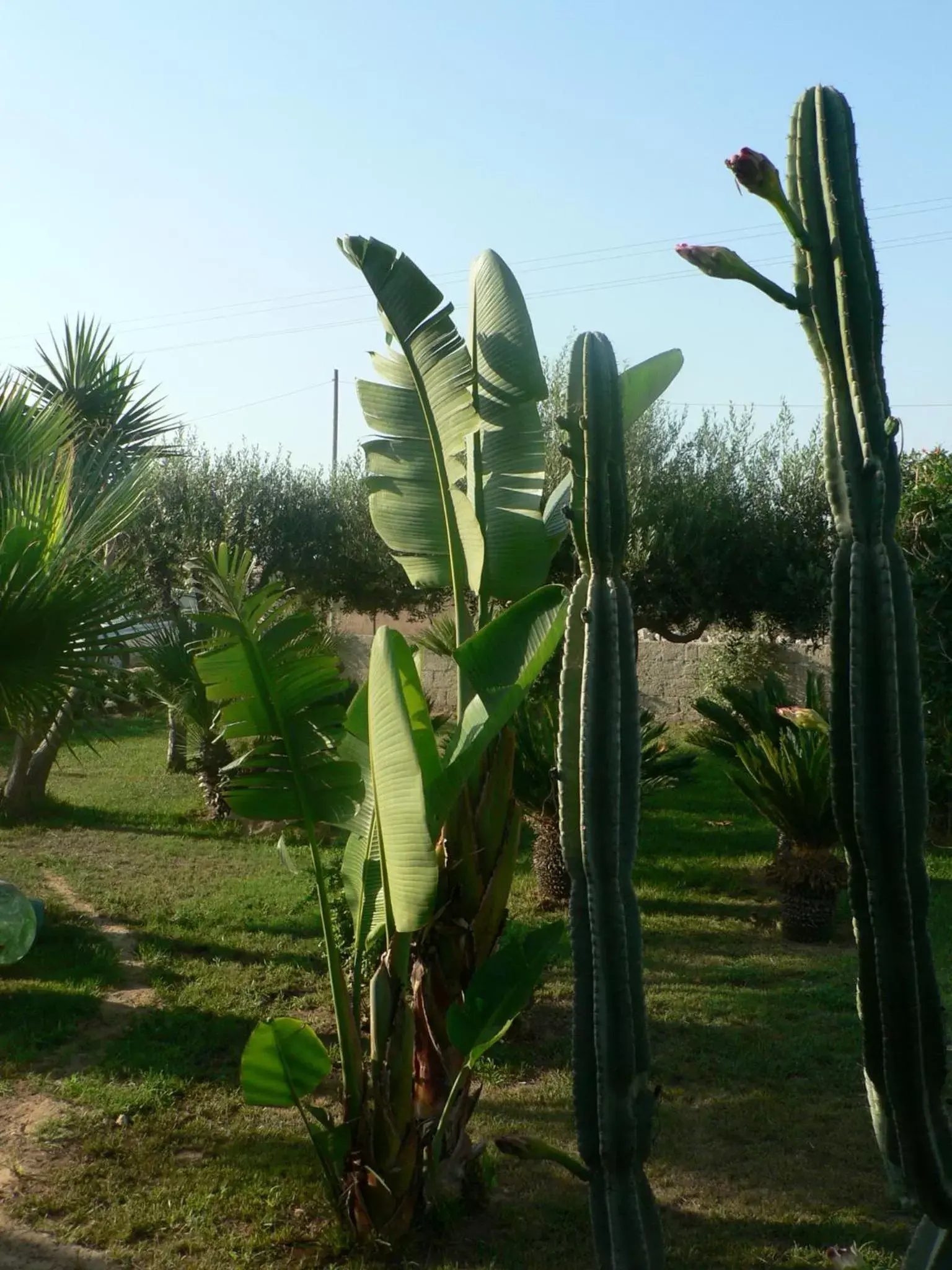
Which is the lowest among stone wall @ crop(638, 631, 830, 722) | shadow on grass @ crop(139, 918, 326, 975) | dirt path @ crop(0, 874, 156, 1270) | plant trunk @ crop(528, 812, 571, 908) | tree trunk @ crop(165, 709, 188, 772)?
dirt path @ crop(0, 874, 156, 1270)

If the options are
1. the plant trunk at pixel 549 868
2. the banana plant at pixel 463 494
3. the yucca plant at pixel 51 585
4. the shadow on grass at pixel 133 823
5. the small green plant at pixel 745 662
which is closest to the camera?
the banana plant at pixel 463 494

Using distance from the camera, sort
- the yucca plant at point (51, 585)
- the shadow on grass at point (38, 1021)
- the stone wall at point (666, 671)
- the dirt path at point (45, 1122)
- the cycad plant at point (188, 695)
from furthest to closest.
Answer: the stone wall at point (666, 671), the cycad plant at point (188, 695), the shadow on grass at point (38, 1021), the yucca plant at point (51, 585), the dirt path at point (45, 1122)

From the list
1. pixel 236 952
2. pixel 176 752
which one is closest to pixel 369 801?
pixel 236 952

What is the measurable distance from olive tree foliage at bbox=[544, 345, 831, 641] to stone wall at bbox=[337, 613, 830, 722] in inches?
92.4

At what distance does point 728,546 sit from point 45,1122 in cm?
1025

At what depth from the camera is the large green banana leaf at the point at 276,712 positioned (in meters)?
4.34

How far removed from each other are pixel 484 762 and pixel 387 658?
939 millimetres

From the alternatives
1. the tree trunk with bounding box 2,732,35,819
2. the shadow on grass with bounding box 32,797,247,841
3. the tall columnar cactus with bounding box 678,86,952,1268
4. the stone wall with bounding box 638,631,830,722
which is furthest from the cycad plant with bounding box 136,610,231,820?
the tall columnar cactus with bounding box 678,86,952,1268

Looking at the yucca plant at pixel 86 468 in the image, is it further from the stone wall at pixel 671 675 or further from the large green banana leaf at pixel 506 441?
the stone wall at pixel 671 675

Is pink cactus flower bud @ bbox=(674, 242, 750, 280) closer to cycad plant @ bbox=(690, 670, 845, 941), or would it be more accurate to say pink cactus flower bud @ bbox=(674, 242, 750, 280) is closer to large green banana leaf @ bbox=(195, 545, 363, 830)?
large green banana leaf @ bbox=(195, 545, 363, 830)

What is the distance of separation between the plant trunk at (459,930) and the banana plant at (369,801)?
6 cm

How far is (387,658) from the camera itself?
3738 millimetres

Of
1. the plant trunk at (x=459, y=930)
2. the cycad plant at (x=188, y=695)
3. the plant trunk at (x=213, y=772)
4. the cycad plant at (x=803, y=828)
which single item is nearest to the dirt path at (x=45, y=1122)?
the plant trunk at (x=459, y=930)

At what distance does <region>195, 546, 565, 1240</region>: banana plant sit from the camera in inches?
149
